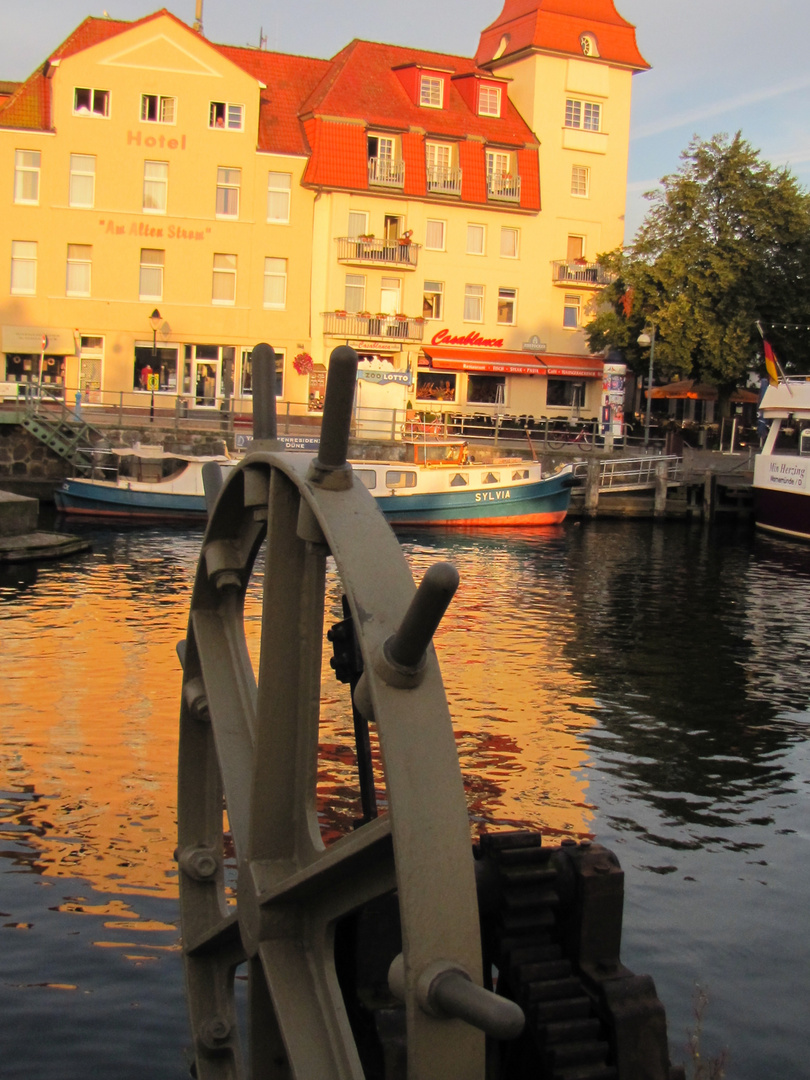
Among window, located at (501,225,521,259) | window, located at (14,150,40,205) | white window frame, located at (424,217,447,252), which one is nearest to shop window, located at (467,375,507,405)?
window, located at (501,225,521,259)

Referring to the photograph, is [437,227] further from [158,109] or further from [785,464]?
[785,464]

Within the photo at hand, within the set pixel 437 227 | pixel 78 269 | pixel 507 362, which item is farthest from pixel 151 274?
pixel 507 362

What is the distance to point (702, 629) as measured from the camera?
58.9 feet

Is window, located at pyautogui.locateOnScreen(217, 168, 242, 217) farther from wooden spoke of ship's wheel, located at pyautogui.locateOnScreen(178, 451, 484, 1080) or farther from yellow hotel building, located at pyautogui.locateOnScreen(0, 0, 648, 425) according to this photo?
wooden spoke of ship's wheel, located at pyautogui.locateOnScreen(178, 451, 484, 1080)

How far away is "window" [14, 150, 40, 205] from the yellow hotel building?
68mm

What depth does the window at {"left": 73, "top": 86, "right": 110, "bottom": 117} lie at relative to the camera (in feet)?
139

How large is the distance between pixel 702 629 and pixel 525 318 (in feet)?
108

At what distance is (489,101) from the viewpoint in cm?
4941

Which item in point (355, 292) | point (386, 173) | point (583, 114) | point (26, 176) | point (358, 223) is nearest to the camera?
point (26, 176)

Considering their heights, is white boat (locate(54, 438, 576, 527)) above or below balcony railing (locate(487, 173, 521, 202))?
below

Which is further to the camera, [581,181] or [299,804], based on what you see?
[581,181]

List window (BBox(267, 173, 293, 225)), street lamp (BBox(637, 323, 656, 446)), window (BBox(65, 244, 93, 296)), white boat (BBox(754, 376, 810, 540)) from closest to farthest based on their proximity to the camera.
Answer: white boat (BBox(754, 376, 810, 540)) → street lamp (BBox(637, 323, 656, 446)) → window (BBox(65, 244, 93, 296)) → window (BBox(267, 173, 293, 225))

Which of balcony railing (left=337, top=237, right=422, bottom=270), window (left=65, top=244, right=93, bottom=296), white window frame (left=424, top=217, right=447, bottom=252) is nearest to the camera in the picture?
window (left=65, top=244, right=93, bottom=296)

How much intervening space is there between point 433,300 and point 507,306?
10.5 feet
